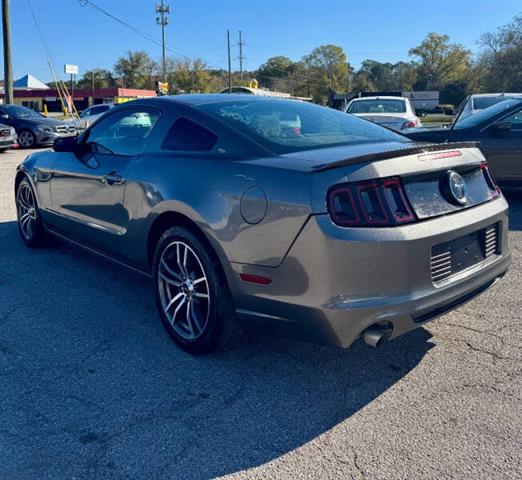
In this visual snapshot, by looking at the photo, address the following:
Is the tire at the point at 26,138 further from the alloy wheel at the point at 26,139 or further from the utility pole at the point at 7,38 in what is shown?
the utility pole at the point at 7,38

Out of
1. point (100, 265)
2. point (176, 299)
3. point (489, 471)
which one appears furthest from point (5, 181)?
point (489, 471)

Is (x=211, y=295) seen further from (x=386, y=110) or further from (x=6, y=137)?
(x=6, y=137)

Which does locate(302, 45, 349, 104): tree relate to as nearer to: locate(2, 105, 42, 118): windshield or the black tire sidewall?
locate(2, 105, 42, 118): windshield

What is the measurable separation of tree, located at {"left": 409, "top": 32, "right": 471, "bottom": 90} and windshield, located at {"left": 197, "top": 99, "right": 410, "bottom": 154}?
10440 centimetres

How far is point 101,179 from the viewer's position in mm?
4051

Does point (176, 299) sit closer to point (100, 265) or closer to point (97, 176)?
point (97, 176)

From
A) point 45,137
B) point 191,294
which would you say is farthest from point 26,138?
point 191,294

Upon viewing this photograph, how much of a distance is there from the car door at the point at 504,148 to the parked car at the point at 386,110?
4500mm

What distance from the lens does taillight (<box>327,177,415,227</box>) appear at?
2.54m

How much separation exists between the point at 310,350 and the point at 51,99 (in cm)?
7267

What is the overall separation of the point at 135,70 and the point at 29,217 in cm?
9283

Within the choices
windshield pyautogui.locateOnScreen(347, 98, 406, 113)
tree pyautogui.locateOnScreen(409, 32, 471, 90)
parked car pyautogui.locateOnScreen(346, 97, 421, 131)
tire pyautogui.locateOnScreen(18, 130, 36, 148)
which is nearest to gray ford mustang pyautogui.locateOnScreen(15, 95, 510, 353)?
parked car pyautogui.locateOnScreen(346, 97, 421, 131)

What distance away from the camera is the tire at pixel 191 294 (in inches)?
120

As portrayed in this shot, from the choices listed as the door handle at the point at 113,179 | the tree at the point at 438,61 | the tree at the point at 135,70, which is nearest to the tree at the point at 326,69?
the tree at the point at 438,61
